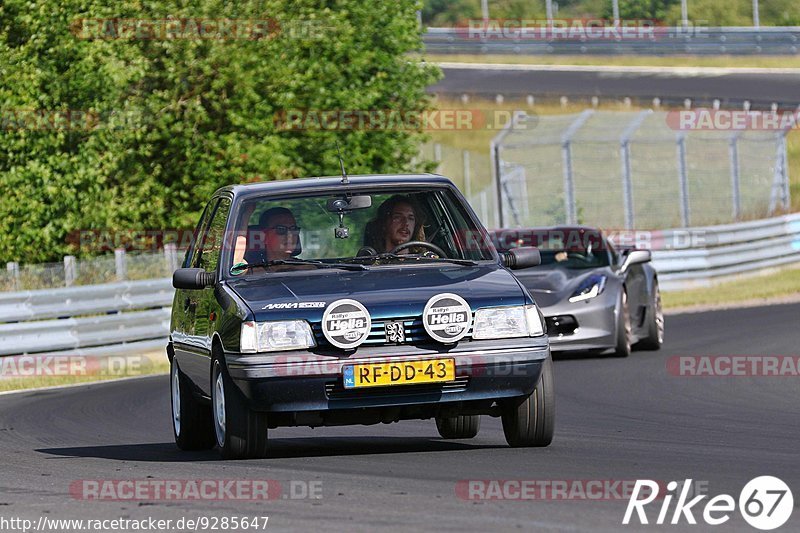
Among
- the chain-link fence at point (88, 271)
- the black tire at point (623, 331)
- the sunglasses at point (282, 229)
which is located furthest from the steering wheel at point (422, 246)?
the chain-link fence at point (88, 271)

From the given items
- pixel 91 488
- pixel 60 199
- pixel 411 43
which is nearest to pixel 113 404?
pixel 91 488

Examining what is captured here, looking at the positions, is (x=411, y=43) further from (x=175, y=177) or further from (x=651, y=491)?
(x=651, y=491)

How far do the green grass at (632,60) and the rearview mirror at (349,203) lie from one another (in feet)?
164

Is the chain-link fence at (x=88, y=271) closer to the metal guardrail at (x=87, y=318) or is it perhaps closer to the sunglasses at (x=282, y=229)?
the metal guardrail at (x=87, y=318)

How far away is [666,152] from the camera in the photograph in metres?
50.9

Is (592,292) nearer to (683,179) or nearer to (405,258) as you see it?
(405,258)

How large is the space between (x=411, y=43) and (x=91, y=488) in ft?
88.0

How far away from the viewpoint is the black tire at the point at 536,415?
9.07 metres

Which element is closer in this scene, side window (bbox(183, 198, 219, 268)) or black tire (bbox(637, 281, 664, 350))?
side window (bbox(183, 198, 219, 268))

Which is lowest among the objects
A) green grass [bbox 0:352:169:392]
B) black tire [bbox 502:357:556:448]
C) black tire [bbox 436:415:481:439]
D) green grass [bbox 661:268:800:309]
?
green grass [bbox 661:268:800:309]

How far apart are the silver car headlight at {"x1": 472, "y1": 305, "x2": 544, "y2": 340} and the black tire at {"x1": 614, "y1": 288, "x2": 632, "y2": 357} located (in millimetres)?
8308

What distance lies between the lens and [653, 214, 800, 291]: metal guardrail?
2942cm

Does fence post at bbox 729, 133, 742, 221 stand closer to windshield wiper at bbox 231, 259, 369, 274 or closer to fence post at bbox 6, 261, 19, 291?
fence post at bbox 6, 261, 19, 291

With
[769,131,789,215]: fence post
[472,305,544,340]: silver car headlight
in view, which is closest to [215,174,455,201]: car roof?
[472,305,544,340]: silver car headlight
